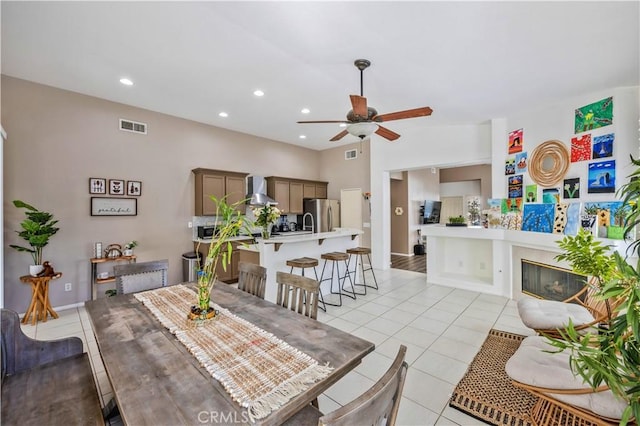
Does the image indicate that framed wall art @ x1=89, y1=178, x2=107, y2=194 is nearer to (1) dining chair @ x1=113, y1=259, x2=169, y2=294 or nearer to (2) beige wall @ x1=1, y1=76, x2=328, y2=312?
(2) beige wall @ x1=1, y1=76, x2=328, y2=312

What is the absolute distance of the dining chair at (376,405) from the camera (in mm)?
755

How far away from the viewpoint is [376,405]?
850mm

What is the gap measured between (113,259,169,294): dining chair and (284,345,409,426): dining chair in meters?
2.46

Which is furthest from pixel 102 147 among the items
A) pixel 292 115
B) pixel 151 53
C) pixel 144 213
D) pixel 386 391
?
pixel 386 391

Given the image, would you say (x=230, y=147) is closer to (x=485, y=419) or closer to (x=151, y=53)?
(x=151, y=53)

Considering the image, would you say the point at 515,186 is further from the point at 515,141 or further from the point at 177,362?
the point at 177,362

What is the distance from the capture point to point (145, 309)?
78.5 inches

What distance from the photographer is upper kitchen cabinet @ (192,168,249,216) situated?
5.42 metres

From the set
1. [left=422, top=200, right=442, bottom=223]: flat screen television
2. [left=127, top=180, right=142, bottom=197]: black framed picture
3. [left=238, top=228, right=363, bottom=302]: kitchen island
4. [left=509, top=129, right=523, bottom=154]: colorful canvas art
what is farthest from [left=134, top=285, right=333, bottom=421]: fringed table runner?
[left=422, top=200, right=442, bottom=223]: flat screen television

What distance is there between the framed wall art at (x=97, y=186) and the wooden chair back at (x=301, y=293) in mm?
3984

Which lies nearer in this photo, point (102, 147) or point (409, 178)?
point (102, 147)

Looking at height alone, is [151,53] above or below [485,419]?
above

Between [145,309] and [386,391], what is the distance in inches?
74.1

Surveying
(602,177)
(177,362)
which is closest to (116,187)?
(177,362)
